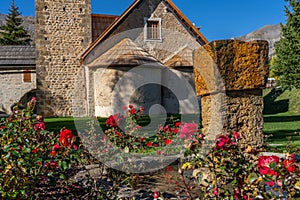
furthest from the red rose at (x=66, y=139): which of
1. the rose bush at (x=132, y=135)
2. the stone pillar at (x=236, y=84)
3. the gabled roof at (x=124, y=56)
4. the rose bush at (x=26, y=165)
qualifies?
the gabled roof at (x=124, y=56)

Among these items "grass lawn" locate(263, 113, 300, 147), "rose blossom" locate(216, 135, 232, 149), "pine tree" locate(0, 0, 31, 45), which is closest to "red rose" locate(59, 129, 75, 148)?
"rose blossom" locate(216, 135, 232, 149)

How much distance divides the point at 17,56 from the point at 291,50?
17397mm

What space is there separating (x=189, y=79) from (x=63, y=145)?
543 inches

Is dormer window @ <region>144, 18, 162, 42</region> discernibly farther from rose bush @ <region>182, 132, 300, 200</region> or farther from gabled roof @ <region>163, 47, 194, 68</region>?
rose bush @ <region>182, 132, 300, 200</region>

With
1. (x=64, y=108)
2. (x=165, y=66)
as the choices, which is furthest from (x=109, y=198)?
(x=64, y=108)

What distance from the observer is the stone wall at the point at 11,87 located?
1944 centimetres

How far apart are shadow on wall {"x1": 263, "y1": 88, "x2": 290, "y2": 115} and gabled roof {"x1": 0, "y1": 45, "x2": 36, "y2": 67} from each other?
49.1ft

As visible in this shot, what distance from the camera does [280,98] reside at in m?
22.8

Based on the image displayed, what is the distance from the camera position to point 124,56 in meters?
14.5

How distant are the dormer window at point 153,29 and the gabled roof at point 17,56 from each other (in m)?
7.61

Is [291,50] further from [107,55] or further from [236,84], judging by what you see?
[236,84]

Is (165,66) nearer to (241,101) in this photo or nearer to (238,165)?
(241,101)

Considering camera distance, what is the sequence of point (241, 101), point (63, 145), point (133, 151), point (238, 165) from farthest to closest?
1. point (133, 151)
2. point (241, 101)
3. point (63, 145)
4. point (238, 165)

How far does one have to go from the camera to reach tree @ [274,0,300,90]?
2064 cm
